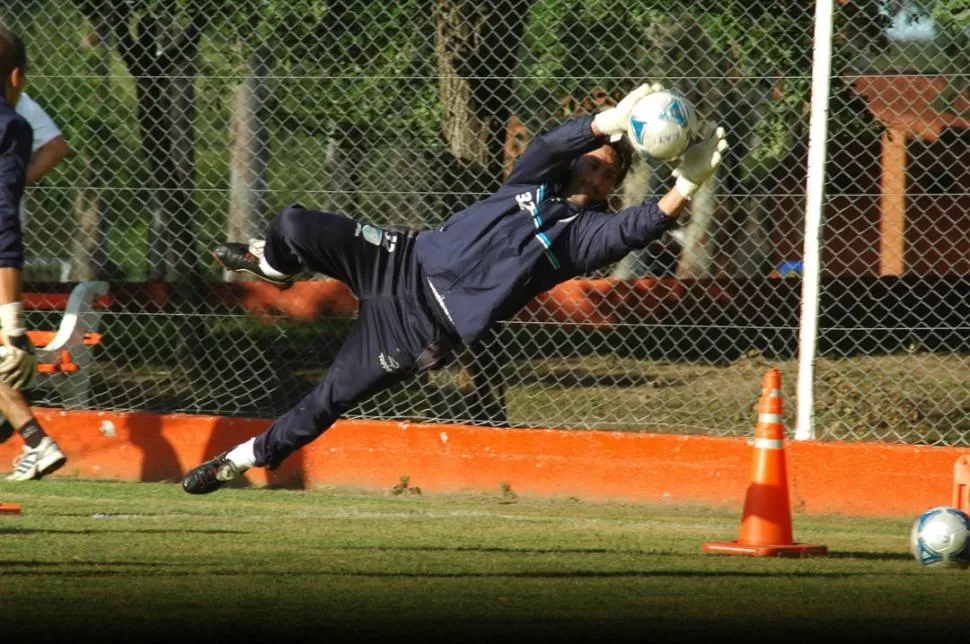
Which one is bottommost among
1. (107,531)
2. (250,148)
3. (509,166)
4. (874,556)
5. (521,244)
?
(874,556)

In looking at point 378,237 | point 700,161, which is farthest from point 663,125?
point 378,237

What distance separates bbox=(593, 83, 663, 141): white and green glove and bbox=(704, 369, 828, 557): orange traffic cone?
1.26 metres

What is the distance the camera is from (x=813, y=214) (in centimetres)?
876

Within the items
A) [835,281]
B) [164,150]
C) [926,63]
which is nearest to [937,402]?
[835,281]

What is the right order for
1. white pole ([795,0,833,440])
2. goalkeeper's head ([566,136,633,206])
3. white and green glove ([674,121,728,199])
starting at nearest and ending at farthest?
white and green glove ([674,121,728,199]) < goalkeeper's head ([566,136,633,206]) < white pole ([795,0,833,440])

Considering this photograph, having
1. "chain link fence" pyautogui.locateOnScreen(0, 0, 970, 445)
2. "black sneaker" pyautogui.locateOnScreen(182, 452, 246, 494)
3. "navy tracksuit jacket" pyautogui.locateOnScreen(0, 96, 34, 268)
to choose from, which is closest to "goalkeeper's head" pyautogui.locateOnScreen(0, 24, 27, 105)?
"navy tracksuit jacket" pyautogui.locateOnScreen(0, 96, 34, 268)

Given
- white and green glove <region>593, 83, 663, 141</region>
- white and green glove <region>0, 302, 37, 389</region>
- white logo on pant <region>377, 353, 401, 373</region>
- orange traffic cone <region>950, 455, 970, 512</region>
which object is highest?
white and green glove <region>593, 83, 663, 141</region>

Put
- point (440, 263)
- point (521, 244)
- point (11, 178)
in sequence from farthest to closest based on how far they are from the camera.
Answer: point (440, 263), point (521, 244), point (11, 178)

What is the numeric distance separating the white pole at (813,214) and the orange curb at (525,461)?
221 mm

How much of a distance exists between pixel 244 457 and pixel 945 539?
3.04m

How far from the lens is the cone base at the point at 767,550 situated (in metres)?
6.79

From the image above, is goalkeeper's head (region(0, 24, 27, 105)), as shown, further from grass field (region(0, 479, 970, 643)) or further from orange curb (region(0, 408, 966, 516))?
orange curb (region(0, 408, 966, 516))

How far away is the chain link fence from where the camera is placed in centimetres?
973

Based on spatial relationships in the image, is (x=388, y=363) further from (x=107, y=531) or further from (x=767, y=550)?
(x=767, y=550)
